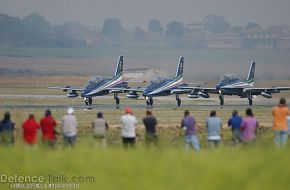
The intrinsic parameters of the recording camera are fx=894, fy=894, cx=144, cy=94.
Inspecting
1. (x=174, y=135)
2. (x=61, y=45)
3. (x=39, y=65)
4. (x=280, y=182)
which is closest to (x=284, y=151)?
(x=280, y=182)

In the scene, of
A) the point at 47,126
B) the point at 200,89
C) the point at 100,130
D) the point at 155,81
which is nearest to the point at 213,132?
the point at 100,130

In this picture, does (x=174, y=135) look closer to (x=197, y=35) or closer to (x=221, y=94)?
(x=221, y=94)

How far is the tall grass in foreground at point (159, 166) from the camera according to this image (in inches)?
846

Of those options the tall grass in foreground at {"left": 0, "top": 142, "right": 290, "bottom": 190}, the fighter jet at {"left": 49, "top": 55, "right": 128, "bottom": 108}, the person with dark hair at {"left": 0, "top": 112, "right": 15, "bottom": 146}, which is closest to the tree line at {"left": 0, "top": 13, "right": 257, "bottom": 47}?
the fighter jet at {"left": 49, "top": 55, "right": 128, "bottom": 108}

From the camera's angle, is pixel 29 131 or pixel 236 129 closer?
pixel 29 131

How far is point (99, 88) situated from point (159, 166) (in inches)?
2085

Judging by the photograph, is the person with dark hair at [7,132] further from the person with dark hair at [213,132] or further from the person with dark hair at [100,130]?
the person with dark hair at [213,132]

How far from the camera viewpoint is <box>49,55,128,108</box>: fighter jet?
73938mm

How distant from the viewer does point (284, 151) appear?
25312 millimetres

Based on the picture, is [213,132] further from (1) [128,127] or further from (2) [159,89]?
(2) [159,89]

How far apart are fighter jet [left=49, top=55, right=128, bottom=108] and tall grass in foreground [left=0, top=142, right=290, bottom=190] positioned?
46.8 meters

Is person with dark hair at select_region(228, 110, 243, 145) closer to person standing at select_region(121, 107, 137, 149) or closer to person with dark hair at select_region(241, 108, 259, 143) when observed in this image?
person with dark hair at select_region(241, 108, 259, 143)

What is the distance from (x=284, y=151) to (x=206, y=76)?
73207 mm

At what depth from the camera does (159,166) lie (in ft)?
75.3
